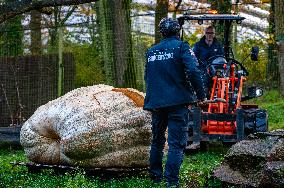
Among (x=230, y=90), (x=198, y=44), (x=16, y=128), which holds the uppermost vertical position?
(x=198, y=44)

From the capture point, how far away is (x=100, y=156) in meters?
8.95

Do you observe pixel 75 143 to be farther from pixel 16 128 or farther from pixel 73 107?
pixel 16 128

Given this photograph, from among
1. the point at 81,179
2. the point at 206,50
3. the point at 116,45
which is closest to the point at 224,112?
the point at 206,50

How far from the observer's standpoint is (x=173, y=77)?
825 centimetres

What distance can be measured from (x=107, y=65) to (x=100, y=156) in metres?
8.36

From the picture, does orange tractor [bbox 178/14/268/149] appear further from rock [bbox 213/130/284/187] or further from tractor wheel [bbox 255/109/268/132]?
rock [bbox 213/130/284/187]

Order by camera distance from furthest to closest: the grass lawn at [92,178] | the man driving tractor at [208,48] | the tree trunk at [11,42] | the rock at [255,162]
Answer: the tree trunk at [11,42] < the man driving tractor at [208,48] < the grass lawn at [92,178] < the rock at [255,162]

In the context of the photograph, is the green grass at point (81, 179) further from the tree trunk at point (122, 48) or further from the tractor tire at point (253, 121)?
the tree trunk at point (122, 48)

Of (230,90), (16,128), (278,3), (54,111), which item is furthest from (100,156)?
(278,3)

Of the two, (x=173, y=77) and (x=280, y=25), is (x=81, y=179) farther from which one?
(x=280, y=25)

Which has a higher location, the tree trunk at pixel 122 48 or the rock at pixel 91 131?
the tree trunk at pixel 122 48

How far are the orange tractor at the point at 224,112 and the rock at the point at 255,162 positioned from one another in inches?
135

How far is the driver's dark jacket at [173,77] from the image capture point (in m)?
8.16

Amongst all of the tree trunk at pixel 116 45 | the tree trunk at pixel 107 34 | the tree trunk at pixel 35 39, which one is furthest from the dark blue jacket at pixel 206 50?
the tree trunk at pixel 35 39
